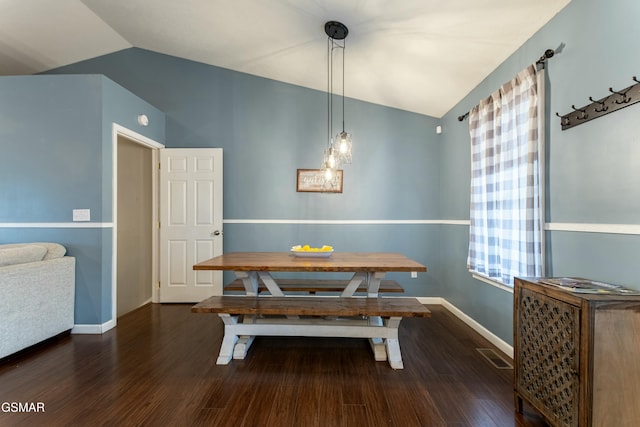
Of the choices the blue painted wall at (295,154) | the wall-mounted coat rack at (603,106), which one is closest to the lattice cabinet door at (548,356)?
the wall-mounted coat rack at (603,106)

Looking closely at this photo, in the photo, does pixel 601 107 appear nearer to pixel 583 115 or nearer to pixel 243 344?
pixel 583 115

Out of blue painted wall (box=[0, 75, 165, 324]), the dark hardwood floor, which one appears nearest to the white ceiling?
blue painted wall (box=[0, 75, 165, 324])

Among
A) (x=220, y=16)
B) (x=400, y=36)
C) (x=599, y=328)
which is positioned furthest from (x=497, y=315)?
(x=220, y=16)

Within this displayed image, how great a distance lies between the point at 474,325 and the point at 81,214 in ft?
13.4

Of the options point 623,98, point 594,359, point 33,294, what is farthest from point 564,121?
point 33,294

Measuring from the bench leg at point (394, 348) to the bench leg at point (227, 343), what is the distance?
122cm

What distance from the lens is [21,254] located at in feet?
8.18

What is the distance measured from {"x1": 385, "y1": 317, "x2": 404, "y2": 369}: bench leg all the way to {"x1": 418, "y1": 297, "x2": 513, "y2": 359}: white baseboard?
0.93 metres

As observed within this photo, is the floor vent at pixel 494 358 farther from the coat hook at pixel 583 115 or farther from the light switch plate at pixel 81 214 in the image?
the light switch plate at pixel 81 214

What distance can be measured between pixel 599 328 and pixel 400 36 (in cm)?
241

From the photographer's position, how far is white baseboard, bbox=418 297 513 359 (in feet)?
8.17

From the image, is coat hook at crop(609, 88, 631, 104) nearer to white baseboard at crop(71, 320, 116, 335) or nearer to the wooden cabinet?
the wooden cabinet

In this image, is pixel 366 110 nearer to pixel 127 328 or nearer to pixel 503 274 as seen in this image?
pixel 503 274

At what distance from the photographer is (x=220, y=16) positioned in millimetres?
2941
